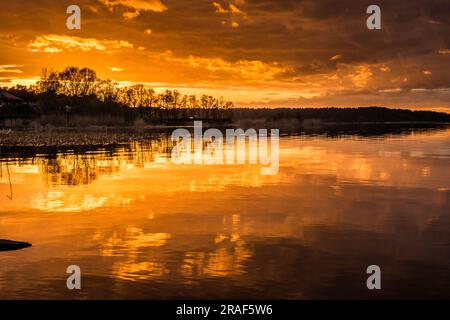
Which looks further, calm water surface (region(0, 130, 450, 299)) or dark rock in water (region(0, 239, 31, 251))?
dark rock in water (region(0, 239, 31, 251))

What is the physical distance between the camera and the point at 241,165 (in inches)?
1630

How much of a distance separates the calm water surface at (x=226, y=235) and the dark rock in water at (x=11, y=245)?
0.33 m

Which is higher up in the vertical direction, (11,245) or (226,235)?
(11,245)

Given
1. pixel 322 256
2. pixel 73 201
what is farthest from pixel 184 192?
pixel 322 256

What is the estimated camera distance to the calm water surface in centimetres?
1238

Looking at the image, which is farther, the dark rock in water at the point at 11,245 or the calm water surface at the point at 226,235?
the dark rock in water at the point at 11,245

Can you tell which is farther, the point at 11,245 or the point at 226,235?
the point at 226,235

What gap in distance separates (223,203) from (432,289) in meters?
12.4

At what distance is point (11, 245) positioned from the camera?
15516 millimetres

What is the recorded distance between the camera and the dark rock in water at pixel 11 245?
15.3 m

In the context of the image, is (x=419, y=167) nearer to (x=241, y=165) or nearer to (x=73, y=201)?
(x=241, y=165)

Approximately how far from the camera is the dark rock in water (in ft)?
50.3

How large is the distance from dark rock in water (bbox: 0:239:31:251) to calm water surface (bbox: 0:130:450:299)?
1.08ft

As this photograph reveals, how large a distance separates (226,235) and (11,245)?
6583 millimetres
